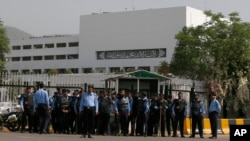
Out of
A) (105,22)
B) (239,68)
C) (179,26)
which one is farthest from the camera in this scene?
(105,22)

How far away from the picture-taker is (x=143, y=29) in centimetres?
10181

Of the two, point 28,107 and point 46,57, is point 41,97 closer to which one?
point 28,107

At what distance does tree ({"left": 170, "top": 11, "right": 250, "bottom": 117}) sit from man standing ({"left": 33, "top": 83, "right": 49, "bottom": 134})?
24308 mm

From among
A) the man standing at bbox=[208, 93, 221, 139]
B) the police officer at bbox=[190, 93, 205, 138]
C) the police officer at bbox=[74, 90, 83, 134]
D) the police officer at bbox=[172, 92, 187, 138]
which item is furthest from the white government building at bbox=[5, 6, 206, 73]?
the police officer at bbox=[74, 90, 83, 134]

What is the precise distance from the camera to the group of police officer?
20.1 m

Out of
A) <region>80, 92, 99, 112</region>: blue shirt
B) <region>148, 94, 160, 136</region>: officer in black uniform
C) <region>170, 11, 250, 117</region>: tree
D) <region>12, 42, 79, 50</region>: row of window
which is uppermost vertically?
<region>12, 42, 79, 50</region>: row of window

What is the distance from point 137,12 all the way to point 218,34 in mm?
51013

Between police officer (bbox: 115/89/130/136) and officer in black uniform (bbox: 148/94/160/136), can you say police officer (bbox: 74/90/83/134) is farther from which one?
officer in black uniform (bbox: 148/94/160/136)

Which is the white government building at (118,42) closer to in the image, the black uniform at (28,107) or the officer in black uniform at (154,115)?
the officer in black uniform at (154,115)

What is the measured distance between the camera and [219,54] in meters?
50.0

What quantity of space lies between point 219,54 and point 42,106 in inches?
1318

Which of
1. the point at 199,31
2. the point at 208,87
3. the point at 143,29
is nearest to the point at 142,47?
the point at 143,29

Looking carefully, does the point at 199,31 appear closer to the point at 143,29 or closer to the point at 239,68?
the point at 239,68

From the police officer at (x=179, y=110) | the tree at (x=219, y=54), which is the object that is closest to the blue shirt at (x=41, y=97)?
the police officer at (x=179, y=110)
